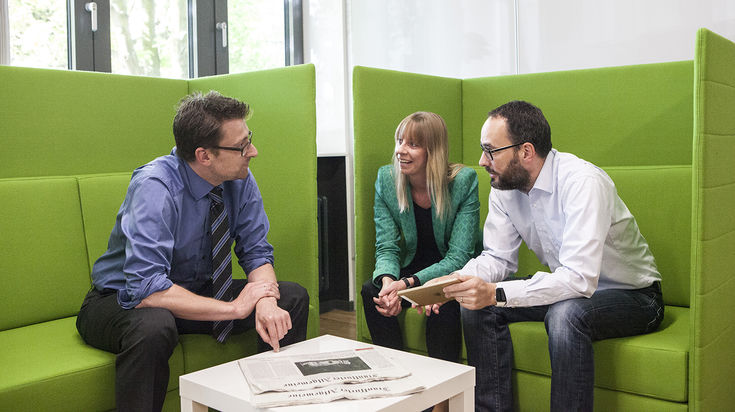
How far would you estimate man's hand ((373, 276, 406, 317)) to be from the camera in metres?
2.33

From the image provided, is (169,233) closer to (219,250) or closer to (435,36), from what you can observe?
(219,250)

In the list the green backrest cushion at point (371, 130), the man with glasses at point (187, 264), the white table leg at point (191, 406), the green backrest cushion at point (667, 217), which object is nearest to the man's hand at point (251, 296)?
the man with glasses at point (187, 264)

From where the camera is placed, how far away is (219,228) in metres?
2.15

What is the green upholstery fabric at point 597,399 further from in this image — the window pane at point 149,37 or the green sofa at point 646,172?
the window pane at point 149,37

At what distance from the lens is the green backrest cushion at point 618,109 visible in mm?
2504

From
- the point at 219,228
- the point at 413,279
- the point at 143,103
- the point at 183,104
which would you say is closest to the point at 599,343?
the point at 413,279

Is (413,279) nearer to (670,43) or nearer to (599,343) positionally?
(599,343)

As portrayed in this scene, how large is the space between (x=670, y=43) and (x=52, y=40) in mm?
2755

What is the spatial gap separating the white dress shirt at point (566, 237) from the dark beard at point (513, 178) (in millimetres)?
41

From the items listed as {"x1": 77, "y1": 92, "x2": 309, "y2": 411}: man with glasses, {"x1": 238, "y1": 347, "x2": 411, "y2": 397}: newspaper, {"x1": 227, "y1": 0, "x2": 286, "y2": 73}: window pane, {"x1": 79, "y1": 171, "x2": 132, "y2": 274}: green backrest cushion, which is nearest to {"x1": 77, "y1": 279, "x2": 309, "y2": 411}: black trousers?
{"x1": 77, "y1": 92, "x2": 309, "y2": 411}: man with glasses

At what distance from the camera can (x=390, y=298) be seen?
2.33 metres

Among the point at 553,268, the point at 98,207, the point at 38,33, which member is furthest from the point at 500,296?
the point at 38,33

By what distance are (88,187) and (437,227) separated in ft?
4.15

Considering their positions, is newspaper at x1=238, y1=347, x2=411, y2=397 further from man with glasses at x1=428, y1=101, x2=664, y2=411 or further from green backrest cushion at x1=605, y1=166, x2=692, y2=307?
green backrest cushion at x1=605, y1=166, x2=692, y2=307
